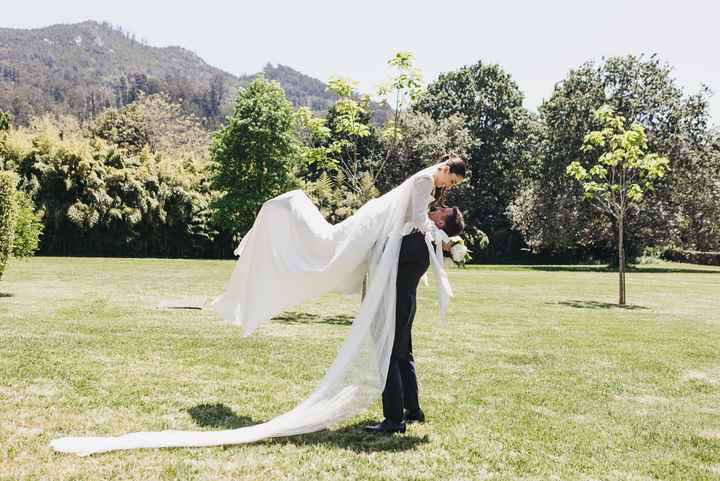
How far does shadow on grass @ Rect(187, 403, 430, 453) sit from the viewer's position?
16.6 ft

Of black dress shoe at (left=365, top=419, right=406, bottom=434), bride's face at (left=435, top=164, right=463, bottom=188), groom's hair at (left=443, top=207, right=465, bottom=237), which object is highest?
bride's face at (left=435, top=164, right=463, bottom=188)

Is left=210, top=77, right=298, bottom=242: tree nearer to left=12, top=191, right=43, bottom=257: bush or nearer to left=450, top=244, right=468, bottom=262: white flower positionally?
left=12, top=191, right=43, bottom=257: bush

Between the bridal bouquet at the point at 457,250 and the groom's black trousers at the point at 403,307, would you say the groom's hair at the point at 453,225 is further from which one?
the groom's black trousers at the point at 403,307

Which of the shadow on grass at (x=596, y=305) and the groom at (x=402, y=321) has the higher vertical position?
the groom at (x=402, y=321)

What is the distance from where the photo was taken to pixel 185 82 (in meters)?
194

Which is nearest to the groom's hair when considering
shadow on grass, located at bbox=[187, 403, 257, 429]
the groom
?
the groom

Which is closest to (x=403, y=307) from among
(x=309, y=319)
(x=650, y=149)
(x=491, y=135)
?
(x=309, y=319)

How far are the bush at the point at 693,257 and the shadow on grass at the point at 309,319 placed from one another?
3859 cm

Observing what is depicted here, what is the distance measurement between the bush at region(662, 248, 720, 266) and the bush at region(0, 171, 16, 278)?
42623 millimetres

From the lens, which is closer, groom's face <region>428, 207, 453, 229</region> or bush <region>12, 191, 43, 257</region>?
groom's face <region>428, 207, 453, 229</region>

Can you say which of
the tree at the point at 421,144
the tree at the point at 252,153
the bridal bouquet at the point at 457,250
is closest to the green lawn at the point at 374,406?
the bridal bouquet at the point at 457,250

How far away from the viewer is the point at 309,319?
12727mm

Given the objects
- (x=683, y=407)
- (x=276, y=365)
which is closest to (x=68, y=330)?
(x=276, y=365)

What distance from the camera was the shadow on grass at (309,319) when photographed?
12.3 metres
